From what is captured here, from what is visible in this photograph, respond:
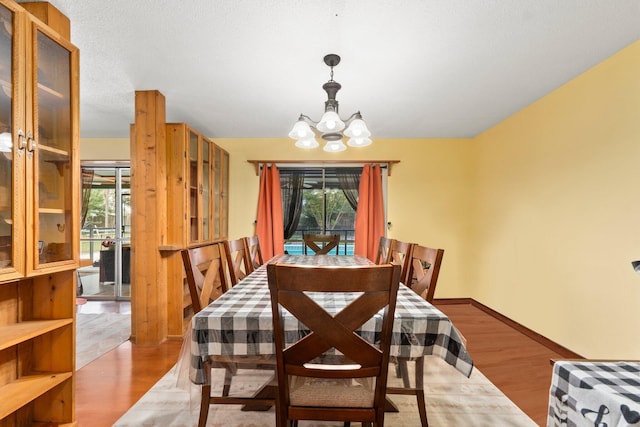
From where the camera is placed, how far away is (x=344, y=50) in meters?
1.94

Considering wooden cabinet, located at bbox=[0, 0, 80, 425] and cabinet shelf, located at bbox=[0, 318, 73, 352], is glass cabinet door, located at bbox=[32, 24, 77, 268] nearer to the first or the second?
wooden cabinet, located at bbox=[0, 0, 80, 425]

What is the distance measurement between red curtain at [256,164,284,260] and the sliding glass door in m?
1.92

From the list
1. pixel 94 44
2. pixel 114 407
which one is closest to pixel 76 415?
pixel 114 407

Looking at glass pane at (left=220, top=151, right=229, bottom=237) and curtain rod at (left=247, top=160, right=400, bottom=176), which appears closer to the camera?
glass pane at (left=220, top=151, right=229, bottom=237)

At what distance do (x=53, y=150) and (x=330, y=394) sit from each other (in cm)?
176

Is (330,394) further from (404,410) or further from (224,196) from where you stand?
(224,196)

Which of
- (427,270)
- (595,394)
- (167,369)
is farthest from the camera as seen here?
(167,369)

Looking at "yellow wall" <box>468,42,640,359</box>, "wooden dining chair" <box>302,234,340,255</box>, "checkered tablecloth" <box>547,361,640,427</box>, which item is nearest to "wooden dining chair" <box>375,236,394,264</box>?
"wooden dining chair" <box>302,234,340,255</box>

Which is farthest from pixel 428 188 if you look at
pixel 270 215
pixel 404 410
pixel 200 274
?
pixel 200 274

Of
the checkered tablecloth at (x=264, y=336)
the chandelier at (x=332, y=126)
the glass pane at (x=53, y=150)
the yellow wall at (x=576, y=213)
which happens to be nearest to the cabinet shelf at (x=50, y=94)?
the glass pane at (x=53, y=150)

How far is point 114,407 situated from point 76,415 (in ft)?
0.62

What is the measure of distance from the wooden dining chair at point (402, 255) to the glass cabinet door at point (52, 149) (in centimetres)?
191

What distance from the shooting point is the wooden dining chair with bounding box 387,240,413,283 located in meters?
2.00

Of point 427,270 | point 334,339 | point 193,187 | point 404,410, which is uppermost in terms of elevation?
point 193,187
